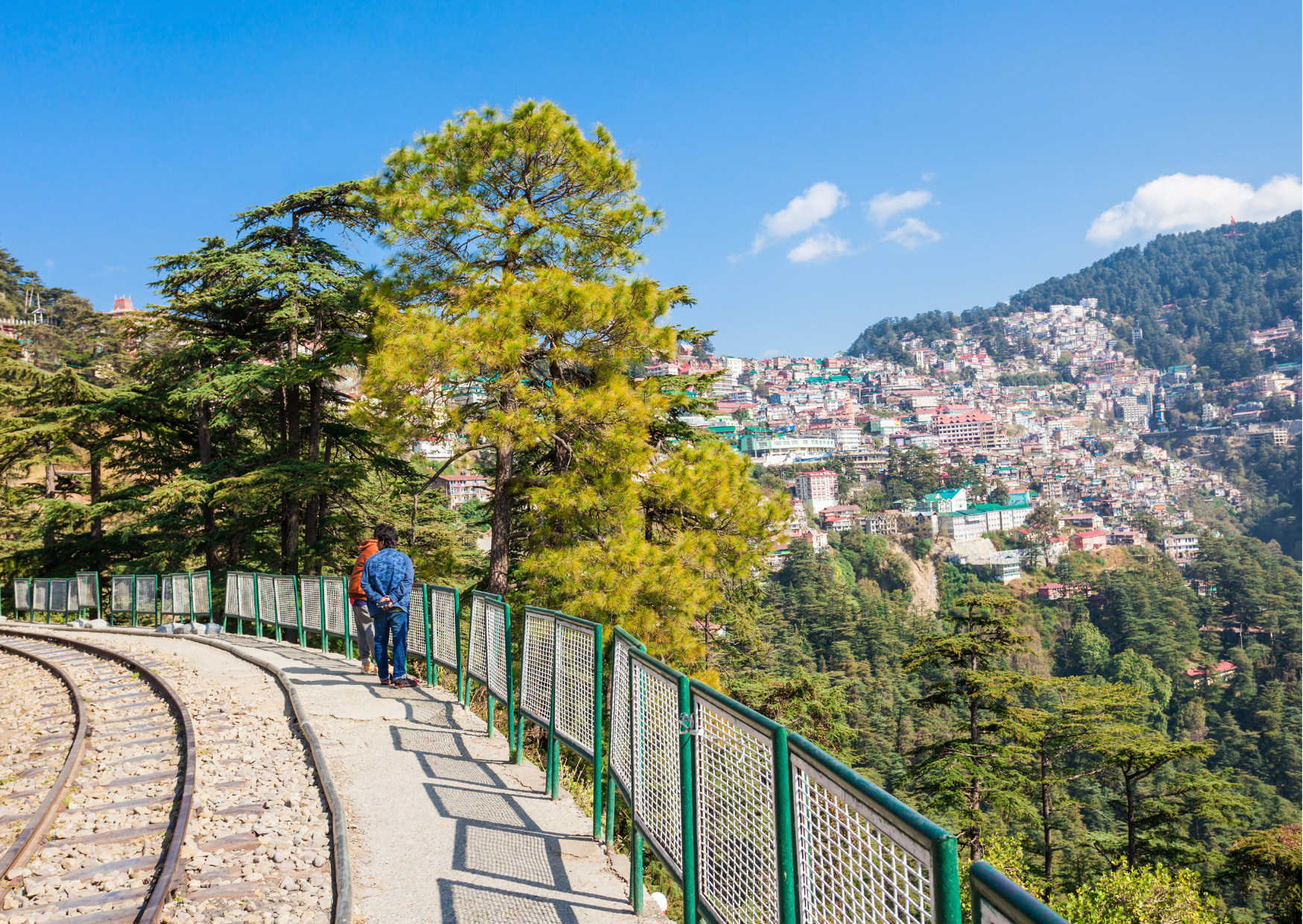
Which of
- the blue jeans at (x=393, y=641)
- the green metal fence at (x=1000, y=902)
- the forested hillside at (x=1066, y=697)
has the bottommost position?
the forested hillside at (x=1066, y=697)

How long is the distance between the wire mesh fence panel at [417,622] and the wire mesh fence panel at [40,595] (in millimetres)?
17452

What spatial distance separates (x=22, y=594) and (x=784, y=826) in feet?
87.3

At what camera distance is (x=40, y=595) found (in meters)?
21.2

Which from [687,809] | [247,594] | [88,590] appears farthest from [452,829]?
[88,590]

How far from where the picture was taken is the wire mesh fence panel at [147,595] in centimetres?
1738

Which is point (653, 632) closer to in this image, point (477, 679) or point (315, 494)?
point (477, 679)

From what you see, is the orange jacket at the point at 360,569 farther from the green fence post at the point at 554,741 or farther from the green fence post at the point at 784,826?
the green fence post at the point at 784,826

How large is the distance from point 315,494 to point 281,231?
6.52 metres

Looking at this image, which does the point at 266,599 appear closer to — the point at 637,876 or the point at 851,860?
the point at 637,876

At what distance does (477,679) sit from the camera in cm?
687

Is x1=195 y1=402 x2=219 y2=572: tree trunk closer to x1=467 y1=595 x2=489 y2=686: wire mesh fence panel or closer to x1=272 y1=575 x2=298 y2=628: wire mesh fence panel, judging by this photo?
x1=272 y1=575 x2=298 y2=628: wire mesh fence panel

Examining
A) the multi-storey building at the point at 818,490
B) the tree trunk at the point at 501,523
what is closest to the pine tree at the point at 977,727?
the tree trunk at the point at 501,523

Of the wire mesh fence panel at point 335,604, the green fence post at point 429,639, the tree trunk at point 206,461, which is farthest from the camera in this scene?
the tree trunk at point 206,461

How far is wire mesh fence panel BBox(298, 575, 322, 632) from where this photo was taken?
1195cm
